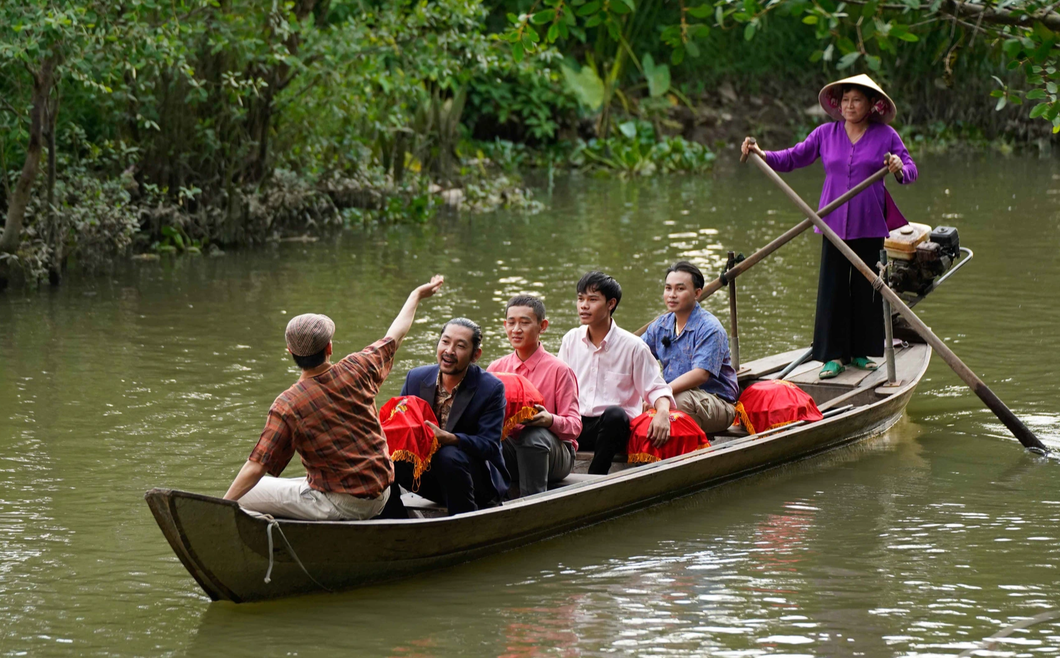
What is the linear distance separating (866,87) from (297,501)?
402 centimetres

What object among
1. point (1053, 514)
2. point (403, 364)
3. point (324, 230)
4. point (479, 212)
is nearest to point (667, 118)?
point (479, 212)

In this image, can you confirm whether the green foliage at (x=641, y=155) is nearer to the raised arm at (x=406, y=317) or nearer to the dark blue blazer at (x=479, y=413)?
the raised arm at (x=406, y=317)

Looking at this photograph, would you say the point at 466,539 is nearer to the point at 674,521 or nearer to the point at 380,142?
the point at 674,521

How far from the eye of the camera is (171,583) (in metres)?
4.96

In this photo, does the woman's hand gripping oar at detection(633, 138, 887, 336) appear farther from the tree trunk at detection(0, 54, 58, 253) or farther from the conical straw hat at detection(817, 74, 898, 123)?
the tree trunk at detection(0, 54, 58, 253)

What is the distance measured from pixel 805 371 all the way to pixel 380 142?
9.37 meters

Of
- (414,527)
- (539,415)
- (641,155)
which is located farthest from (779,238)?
(641,155)

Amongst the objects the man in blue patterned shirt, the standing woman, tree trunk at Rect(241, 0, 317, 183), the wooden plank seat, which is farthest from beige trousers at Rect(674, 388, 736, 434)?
tree trunk at Rect(241, 0, 317, 183)

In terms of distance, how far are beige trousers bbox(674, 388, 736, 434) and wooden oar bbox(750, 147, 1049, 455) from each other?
1.11 m

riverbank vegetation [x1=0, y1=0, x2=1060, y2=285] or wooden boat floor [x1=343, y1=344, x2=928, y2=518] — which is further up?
riverbank vegetation [x1=0, y1=0, x2=1060, y2=285]

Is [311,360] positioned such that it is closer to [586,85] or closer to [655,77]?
[586,85]

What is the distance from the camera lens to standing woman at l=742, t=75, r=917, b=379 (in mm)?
7148

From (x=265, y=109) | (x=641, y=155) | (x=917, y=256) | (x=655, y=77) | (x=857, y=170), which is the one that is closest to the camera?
(x=857, y=170)

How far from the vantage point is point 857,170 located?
7.21 metres
